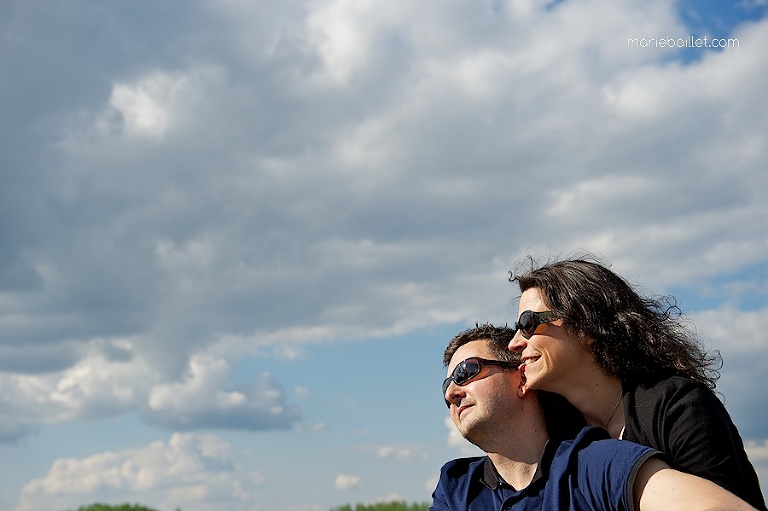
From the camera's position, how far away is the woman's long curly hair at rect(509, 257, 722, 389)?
471 centimetres

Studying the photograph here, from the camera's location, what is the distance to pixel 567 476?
4.01 m

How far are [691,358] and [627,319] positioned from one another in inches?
18.0

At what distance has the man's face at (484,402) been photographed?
15.8 feet

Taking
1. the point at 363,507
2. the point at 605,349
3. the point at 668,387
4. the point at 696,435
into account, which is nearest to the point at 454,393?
the point at 605,349

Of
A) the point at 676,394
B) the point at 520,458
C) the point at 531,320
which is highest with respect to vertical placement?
the point at 531,320

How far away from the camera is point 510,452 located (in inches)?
188

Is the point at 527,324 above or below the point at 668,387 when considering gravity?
above

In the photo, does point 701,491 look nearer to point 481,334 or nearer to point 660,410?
point 660,410

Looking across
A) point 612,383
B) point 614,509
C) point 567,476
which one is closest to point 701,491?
point 614,509

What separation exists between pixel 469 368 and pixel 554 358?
52 centimetres

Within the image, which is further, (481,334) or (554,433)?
(481,334)

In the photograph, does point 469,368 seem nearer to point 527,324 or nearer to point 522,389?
point 522,389

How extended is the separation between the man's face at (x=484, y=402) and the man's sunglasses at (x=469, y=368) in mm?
21

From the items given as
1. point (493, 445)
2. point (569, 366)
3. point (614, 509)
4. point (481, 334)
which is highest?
point (481, 334)
